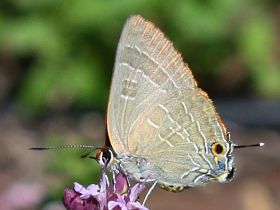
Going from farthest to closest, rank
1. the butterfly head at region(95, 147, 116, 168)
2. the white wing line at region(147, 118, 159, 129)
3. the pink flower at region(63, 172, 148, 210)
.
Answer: the white wing line at region(147, 118, 159, 129)
the butterfly head at region(95, 147, 116, 168)
the pink flower at region(63, 172, 148, 210)

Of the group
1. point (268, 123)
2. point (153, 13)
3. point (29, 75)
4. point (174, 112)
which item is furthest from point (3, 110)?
point (174, 112)

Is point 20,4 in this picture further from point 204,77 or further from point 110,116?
point 110,116

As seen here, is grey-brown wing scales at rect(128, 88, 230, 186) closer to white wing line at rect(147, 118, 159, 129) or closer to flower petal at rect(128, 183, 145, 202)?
white wing line at rect(147, 118, 159, 129)

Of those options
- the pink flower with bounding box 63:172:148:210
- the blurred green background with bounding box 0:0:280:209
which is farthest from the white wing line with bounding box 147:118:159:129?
the blurred green background with bounding box 0:0:280:209

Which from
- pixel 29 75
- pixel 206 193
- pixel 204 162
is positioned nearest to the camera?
pixel 204 162

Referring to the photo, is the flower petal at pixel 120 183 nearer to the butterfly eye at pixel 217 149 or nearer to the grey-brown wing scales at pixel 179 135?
the grey-brown wing scales at pixel 179 135

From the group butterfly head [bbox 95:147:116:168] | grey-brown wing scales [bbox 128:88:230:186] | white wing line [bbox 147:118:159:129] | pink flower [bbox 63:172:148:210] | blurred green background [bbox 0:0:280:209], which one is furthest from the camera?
blurred green background [bbox 0:0:280:209]

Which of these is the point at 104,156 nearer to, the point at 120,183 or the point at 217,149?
the point at 120,183
